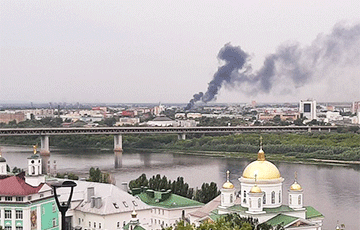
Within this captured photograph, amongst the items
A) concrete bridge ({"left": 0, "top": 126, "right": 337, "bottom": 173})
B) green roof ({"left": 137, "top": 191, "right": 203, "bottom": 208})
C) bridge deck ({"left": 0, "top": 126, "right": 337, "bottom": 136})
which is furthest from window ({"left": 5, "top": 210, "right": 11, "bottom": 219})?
bridge deck ({"left": 0, "top": 126, "right": 337, "bottom": 136})

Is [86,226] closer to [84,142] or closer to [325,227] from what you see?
[325,227]

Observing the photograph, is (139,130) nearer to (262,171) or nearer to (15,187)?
(15,187)

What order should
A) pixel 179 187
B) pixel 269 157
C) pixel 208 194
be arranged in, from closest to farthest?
pixel 208 194, pixel 179 187, pixel 269 157

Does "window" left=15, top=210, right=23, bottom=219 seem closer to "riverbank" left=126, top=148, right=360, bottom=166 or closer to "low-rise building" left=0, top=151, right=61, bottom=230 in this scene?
"low-rise building" left=0, top=151, right=61, bottom=230

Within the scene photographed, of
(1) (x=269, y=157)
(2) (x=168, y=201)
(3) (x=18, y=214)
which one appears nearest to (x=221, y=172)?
(1) (x=269, y=157)

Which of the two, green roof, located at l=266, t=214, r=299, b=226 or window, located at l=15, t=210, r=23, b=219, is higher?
green roof, located at l=266, t=214, r=299, b=226

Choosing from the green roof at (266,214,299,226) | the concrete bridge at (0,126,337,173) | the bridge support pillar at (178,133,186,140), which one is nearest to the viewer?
the green roof at (266,214,299,226)

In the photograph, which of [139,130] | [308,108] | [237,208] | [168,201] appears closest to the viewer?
[237,208]

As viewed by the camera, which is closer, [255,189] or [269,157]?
[255,189]
